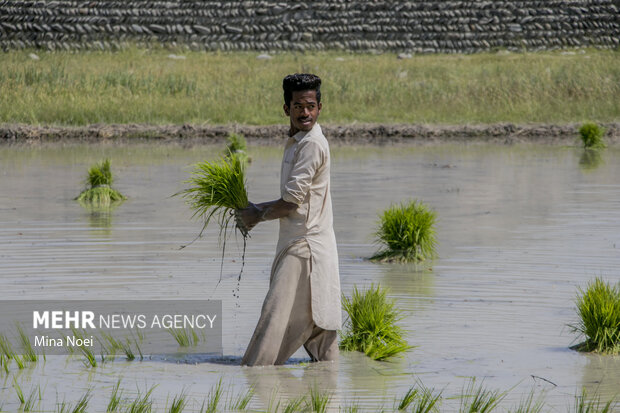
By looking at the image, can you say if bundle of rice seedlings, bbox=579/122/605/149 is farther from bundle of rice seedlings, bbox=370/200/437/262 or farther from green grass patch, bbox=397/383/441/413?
green grass patch, bbox=397/383/441/413

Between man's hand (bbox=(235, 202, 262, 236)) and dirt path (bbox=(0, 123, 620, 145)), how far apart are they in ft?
44.8

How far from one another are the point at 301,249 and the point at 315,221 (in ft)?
0.53

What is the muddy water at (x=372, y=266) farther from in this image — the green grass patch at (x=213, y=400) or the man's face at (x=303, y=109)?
Answer: the man's face at (x=303, y=109)

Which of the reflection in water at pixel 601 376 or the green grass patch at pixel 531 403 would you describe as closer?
the green grass patch at pixel 531 403

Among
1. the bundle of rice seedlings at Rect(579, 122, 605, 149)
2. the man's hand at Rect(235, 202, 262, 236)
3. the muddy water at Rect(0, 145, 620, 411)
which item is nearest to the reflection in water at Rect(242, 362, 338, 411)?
the muddy water at Rect(0, 145, 620, 411)

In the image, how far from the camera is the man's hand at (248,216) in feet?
18.9

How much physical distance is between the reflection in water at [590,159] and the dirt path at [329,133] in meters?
1.62

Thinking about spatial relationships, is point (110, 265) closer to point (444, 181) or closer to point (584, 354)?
point (584, 354)

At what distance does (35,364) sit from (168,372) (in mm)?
702

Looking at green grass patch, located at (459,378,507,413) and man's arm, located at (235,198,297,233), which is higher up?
man's arm, located at (235,198,297,233)

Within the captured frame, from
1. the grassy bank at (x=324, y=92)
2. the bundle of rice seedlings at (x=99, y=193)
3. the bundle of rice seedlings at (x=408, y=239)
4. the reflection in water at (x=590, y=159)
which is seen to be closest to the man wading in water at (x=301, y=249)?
the bundle of rice seedlings at (x=408, y=239)

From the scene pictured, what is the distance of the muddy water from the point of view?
18.3 feet

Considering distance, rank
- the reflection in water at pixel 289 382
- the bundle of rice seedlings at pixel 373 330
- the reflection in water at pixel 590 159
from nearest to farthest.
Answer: the reflection in water at pixel 289 382
the bundle of rice seedlings at pixel 373 330
the reflection in water at pixel 590 159

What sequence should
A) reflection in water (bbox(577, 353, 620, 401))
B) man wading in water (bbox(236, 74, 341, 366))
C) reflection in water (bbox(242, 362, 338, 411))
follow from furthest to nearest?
man wading in water (bbox(236, 74, 341, 366)) → reflection in water (bbox(577, 353, 620, 401)) → reflection in water (bbox(242, 362, 338, 411))
